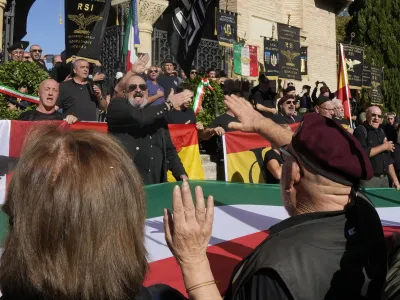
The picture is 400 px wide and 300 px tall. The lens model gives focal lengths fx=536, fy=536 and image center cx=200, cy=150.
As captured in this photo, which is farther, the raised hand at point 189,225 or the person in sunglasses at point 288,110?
the person in sunglasses at point 288,110

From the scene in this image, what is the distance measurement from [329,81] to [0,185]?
799 inches

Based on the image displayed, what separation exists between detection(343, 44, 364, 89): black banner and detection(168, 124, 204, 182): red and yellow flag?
29.4 ft

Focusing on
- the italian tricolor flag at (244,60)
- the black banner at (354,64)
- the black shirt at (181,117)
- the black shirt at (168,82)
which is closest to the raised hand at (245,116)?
the black shirt at (181,117)

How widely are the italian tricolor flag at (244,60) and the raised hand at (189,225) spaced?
14.0 m

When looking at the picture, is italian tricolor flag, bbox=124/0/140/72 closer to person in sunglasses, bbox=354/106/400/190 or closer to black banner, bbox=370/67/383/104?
person in sunglasses, bbox=354/106/400/190

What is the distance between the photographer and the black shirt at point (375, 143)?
8219 millimetres

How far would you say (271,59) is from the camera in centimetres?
1541

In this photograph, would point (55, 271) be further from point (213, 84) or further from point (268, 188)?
point (213, 84)

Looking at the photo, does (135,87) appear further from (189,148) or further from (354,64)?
(354,64)

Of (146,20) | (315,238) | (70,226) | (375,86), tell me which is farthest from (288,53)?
(70,226)

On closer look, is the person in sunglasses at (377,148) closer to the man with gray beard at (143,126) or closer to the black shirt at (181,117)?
the black shirt at (181,117)

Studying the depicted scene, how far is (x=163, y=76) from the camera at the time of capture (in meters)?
11.2

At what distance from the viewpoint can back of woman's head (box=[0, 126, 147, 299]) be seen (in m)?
1.35

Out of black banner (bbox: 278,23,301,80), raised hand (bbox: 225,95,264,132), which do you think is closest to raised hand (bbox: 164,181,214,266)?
raised hand (bbox: 225,95,264,132)
